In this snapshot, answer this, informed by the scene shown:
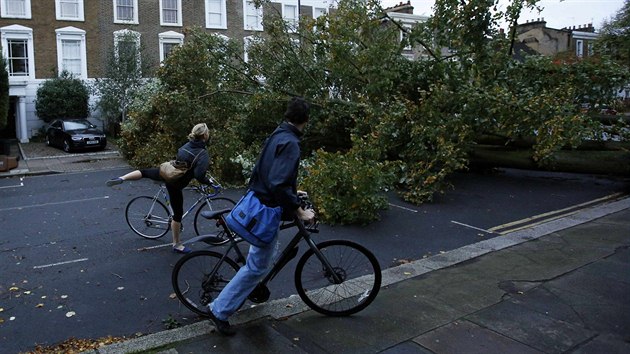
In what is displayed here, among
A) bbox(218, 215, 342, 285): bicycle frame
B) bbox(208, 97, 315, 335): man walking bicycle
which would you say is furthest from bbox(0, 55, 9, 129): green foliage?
bbox(208, 97, 315, 335): man walking bicycle

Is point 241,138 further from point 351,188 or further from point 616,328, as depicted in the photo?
point 616,328

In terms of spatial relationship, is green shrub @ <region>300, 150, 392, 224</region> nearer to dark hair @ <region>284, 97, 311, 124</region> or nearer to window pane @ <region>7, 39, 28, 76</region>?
dark hair @ <region>284, 97, 311, 124</region>

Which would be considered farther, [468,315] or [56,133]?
[56,133]

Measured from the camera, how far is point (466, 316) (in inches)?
179

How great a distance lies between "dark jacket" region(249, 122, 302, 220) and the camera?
384 cm

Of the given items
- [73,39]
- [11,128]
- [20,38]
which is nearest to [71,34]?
[73,39]

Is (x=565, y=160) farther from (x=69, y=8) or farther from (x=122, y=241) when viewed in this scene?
(x=69, y=8)

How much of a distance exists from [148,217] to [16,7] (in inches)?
1010

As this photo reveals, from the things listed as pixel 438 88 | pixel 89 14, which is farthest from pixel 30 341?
pixel 89 14

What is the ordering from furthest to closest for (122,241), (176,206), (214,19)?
(214,19) → (122,241) → (176,206)

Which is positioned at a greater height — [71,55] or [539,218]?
[71,55]

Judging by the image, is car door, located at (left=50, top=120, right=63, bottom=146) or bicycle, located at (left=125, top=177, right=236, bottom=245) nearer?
bicycle, located at (left=125, top=177, right=236, bottom=245)

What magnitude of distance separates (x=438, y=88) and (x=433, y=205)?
2632 mm

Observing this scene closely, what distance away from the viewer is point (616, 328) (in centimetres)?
430
